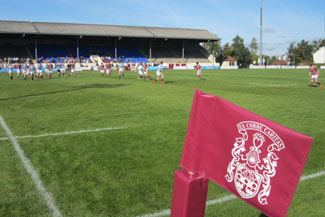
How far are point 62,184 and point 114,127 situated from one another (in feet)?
13.7

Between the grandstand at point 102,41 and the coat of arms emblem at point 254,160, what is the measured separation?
61.9 meters

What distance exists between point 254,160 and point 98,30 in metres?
68.0

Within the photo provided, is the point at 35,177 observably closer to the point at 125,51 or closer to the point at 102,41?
the point at 125,51

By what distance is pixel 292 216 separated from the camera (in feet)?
14.4

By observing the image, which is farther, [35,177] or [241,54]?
[241,54]

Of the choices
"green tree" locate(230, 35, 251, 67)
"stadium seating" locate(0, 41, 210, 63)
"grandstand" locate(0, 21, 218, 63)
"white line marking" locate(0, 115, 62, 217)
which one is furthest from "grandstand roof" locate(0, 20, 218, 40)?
"white line marking" locate(0, 115, 62, 217)

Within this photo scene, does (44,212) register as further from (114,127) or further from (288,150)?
(114,127)

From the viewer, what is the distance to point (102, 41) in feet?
235

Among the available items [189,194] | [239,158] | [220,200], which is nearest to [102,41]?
[220,200]

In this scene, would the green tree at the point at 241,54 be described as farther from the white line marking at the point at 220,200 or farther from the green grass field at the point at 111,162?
the white line marking at the point at 220,200

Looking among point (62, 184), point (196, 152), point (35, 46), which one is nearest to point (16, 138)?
point (62, 184)

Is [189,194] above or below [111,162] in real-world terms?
above

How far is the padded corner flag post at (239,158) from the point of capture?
88.4 inches

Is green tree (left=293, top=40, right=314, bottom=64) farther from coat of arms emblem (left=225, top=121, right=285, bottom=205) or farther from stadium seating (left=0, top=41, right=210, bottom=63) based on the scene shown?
coat of arms emblem (left=225, top=121, right=285, bottom=205)
